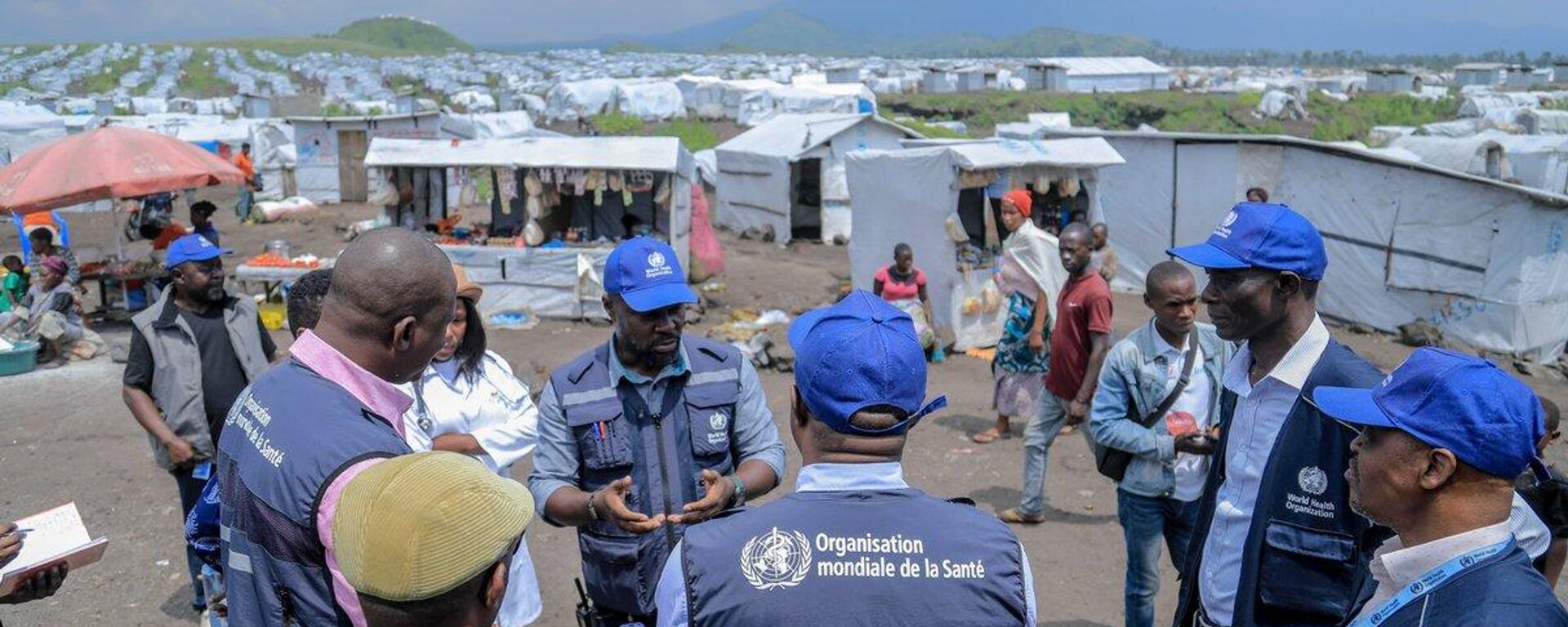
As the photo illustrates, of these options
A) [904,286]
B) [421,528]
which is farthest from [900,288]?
[421,528]

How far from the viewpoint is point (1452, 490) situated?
2.01m

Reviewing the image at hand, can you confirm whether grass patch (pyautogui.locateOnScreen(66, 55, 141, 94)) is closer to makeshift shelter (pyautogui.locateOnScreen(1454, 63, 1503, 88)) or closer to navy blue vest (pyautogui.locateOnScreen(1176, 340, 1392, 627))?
navy blue vest (pyautogui.locateOnScreen(1176, 340, 1392, 627))

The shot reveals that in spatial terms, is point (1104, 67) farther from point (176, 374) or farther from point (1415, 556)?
point (1415, 556)

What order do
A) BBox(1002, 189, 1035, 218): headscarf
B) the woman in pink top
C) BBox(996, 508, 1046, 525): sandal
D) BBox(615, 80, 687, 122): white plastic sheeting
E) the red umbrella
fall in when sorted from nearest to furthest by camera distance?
1. BBox(996, 508, 1046, 525): sandal
2. BBox(1002, 189, 1035, 218): headscarf
3. the woman in pink top
4. the red umbrella
5. BBox(615, 80, 687, 122): white plastic sheeting

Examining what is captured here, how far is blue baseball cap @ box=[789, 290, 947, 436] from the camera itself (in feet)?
6.39

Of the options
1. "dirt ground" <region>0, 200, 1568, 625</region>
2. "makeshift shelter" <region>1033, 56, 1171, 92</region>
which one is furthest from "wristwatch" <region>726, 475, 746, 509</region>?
"makeshift shelter" <region>1033, 56, 1171, 92</region>

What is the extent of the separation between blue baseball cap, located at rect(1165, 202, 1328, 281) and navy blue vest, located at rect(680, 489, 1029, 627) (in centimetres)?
156

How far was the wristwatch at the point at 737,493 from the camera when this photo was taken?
3166 mm

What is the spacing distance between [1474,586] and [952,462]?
647 centimetres

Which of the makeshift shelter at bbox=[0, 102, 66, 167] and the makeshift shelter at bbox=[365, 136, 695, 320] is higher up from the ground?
the makeshift shelter at bbox=[0, 102, 66, 167]

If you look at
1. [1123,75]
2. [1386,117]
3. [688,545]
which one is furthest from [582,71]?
[688,545]

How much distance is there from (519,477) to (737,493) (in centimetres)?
513

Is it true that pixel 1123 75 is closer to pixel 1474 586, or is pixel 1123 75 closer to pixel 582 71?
pixel 582 71

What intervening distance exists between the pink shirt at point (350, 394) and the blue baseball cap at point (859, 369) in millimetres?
797
